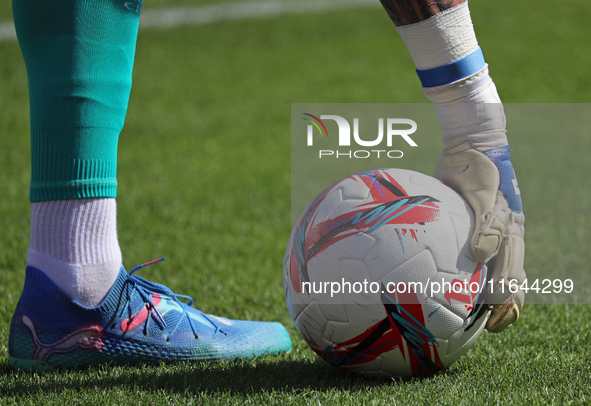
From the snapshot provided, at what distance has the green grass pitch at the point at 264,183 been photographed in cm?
211

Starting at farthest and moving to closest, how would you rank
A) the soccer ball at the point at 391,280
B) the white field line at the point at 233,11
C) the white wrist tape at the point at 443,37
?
the white field line at the point at 233,11 < the white wrist tape at the point at 443,37 < the soccer ball at the point at 391,280

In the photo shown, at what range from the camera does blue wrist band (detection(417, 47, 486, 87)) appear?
2.18m

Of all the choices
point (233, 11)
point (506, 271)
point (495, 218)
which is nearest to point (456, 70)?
point (495, 218)

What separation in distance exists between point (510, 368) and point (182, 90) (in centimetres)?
889

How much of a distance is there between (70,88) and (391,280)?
3.79 ft

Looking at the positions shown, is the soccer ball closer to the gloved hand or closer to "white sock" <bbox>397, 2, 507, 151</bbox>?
the gloved hand

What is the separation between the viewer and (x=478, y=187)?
7.10ft

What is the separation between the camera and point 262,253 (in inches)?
171

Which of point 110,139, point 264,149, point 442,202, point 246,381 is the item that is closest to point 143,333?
point 246,381

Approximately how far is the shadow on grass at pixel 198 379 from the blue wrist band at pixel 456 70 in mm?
958

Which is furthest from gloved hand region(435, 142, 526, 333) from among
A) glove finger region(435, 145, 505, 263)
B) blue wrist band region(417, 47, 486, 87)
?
blue wrist band region(417, 47, 486, 87)

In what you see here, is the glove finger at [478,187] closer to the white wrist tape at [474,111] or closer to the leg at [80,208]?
the white wrist tape at [474,111]

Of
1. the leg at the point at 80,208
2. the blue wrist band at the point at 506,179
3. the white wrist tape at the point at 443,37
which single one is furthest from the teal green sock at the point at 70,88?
the blue wrist band at the point at 506,179

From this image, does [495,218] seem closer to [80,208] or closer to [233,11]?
[80,208]
